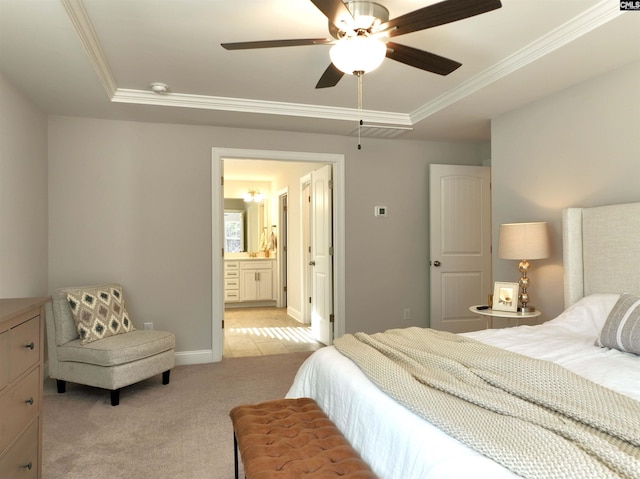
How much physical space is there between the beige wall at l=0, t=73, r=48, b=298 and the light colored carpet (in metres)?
0.95

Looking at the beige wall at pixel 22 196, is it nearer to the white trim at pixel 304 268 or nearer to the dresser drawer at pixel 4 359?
the dresser drawer at pixel 4 359

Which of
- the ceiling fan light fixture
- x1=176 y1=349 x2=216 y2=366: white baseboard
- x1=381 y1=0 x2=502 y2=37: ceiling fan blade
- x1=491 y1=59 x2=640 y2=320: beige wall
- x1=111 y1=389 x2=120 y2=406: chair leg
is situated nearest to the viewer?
x1=381 y1=0 x2=502 y2=37: ceiling fan blade

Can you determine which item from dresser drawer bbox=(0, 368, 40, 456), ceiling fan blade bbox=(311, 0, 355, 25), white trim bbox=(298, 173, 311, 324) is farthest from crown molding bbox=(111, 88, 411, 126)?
dresser drawer bbox=(0, 368, 40, 456)

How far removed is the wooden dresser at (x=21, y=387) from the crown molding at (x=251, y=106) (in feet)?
7.20

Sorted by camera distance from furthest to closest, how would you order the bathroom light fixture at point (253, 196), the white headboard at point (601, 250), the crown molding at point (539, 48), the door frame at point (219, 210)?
the bathroom light fixture at point (253, 196) → the door frame at point (219, 210) → the white headboard at point (601, 250) → the crown molding at point (539, 48)

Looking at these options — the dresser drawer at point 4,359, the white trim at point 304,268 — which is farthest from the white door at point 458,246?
the dresser drawer at point 4,359

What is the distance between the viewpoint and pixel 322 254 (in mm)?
5195

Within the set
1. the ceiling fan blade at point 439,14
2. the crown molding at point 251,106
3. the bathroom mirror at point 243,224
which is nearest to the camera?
the ceiling fan blade at point 439,14

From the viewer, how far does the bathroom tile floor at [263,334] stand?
494 centimetres

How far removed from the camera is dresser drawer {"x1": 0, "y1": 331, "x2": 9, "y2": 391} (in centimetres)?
161

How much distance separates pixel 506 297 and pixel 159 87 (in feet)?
10.5

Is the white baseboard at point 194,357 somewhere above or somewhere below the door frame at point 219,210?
below

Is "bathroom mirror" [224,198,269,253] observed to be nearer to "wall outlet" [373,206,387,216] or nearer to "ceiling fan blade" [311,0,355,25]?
"wall outlet" [373,206,387,216]

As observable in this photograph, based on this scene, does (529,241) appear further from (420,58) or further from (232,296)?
(232,296)
